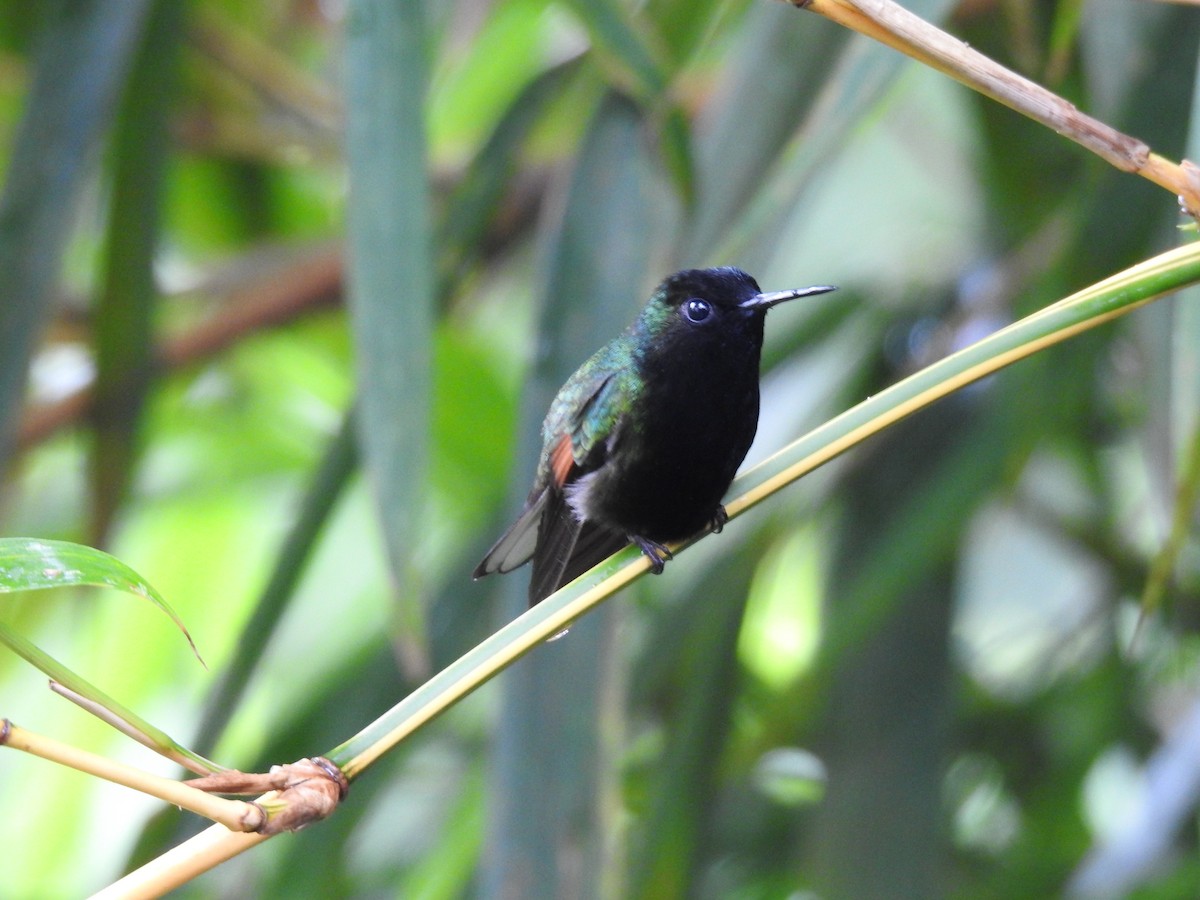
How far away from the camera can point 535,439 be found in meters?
1.57

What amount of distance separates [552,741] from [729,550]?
115cm

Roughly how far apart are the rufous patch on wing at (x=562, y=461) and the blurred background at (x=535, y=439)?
91 millimetres

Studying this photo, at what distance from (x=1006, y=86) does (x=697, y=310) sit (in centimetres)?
72

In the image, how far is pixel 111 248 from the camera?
219 cm

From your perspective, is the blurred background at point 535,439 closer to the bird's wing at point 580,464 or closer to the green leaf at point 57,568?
the bird's wing at point 580,464

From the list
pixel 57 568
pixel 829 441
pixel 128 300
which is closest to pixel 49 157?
pixel 128 300

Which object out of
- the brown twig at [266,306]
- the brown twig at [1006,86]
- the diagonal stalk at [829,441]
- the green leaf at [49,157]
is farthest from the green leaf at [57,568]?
the brown twig at [266,306]

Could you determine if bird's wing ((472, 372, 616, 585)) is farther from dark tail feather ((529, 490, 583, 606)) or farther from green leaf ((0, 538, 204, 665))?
green leaf ((0, 538, 204, 665))

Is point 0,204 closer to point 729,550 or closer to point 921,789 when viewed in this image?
point 729,550

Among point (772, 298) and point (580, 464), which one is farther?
point (580, 464)

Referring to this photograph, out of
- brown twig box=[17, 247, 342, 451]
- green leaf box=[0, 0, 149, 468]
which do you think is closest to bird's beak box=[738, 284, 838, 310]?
green leaf box=[0, 0, 149, 468]

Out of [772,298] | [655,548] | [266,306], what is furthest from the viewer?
[266,306]

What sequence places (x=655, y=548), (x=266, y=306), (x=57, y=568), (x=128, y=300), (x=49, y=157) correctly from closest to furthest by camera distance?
1. (x=57, y=568)
2. (x=655, y=548)
3. (x=49, y=157)
4. (x=128, y=300)
5. (x=266, y=306)

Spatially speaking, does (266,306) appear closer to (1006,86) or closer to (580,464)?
(580,464)
